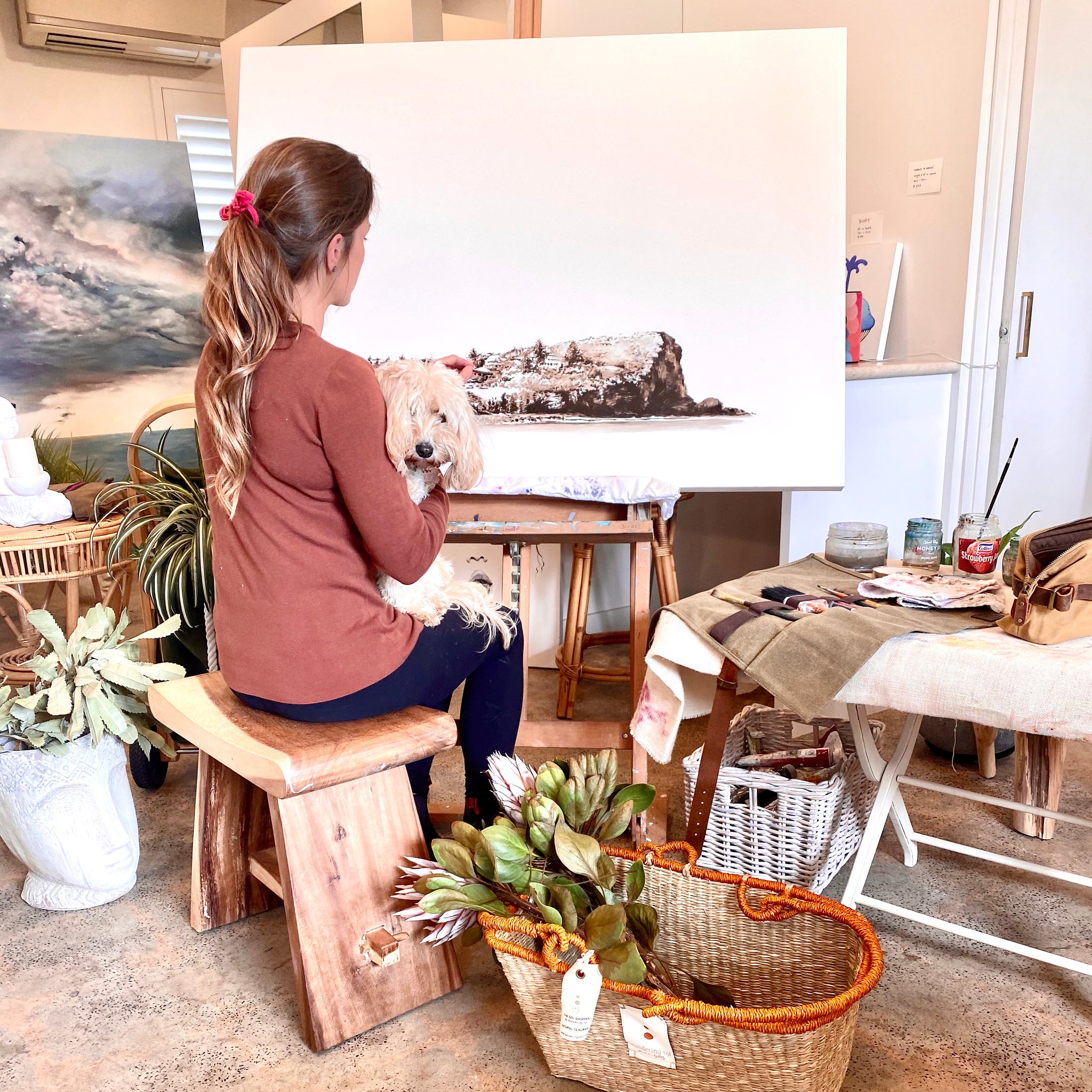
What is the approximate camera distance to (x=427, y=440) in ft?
4.98

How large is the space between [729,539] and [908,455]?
2.79ft

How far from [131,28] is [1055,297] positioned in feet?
14.6

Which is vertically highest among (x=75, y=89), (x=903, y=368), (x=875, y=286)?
(x=75, y=89)

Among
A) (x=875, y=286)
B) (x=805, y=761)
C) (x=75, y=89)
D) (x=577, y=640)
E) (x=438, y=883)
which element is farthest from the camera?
(x=75, y=89)

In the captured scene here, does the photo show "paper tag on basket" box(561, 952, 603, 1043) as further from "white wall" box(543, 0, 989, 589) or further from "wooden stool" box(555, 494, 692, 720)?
"white wall" box(543, 0, 989, 589)

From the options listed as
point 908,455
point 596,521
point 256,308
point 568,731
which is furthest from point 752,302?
point 256,308

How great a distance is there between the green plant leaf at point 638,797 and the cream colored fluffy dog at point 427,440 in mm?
389

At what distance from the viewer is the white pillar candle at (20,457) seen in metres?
2.53

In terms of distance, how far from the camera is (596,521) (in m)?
2.10

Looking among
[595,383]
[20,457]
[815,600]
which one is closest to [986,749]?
[815,600]

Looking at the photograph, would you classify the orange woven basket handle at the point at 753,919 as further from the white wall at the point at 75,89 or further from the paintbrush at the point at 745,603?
the white wall at the point at 75,89

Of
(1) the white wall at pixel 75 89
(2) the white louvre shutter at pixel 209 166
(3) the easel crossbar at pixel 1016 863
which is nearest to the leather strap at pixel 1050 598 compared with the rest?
(3) the easel crossbar at pixel 1016 863

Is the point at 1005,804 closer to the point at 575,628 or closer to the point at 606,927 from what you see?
the point at 606,927

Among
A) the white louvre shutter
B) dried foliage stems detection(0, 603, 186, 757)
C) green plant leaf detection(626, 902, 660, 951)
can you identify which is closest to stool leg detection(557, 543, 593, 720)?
dried foliage stems detection(0, 603, 186, 757)
